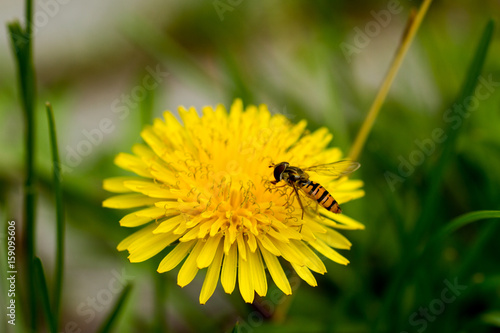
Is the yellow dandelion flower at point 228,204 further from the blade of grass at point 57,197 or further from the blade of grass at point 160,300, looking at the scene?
the blade of grass at point 160,300

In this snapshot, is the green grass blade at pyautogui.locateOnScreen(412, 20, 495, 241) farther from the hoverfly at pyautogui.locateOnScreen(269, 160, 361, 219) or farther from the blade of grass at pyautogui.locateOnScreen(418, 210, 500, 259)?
the hoverfly at pyautogui.locateOnScreen(269, 160, 361, 219)

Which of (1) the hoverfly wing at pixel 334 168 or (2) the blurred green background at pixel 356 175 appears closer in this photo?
(1) the hoverfly wing at pixel 334 168

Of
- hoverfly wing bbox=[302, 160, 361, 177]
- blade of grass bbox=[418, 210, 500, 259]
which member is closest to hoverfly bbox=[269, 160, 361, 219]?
hoverfly wing bbox=[302, 160, 361, 177]

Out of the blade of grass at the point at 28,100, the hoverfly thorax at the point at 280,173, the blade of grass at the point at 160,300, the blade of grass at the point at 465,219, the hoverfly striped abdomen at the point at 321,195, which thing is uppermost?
the blade of grass at the point at 28,100

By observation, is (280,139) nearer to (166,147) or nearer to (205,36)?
(166,147)

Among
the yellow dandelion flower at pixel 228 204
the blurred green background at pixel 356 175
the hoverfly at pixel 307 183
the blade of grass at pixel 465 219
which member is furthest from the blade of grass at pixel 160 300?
the blade of grass at pixel 465 219

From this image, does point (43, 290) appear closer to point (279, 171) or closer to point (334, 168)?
point (279, 171)
